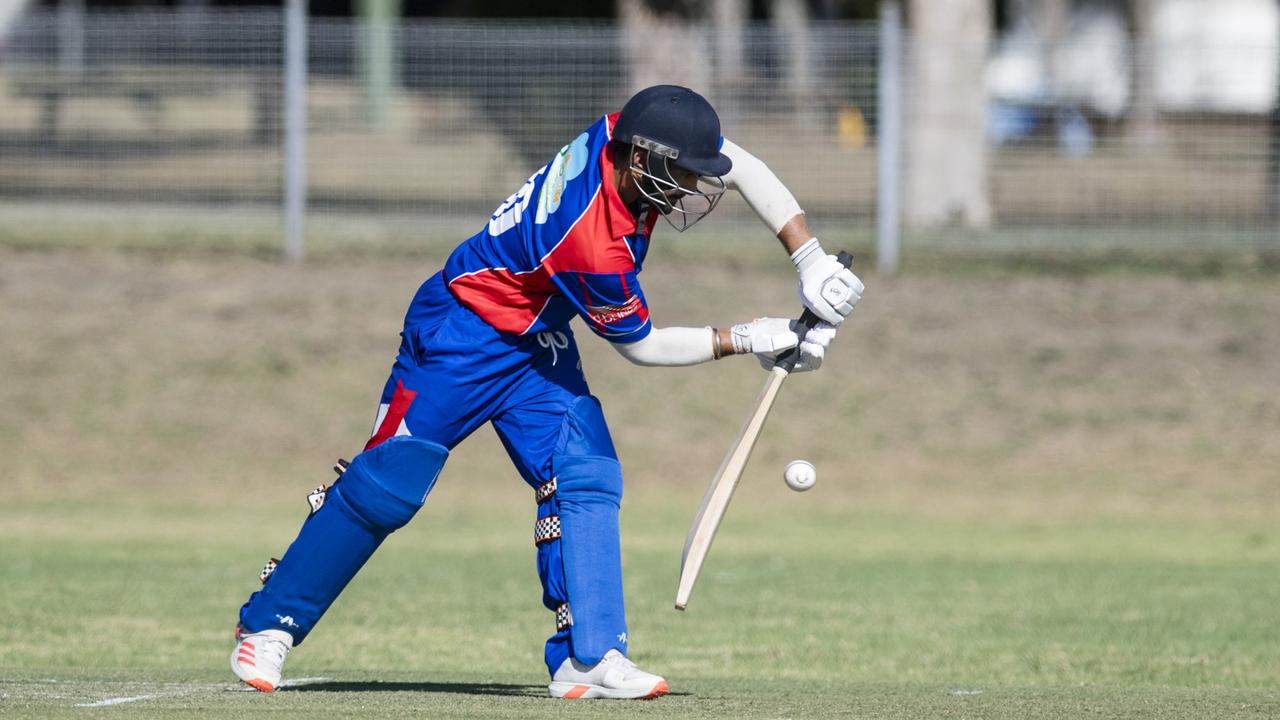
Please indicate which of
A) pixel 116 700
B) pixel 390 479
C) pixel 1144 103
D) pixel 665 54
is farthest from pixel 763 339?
pixel 665 54

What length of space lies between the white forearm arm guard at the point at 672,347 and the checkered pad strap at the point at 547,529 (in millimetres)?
618

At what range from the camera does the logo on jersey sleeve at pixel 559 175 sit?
245 inches

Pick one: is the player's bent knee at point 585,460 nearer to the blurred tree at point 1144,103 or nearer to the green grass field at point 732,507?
the green grass field at point 732,507

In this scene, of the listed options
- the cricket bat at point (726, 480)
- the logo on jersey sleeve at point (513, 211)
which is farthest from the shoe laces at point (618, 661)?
the logo on jersey sleeve at point (513, 211)

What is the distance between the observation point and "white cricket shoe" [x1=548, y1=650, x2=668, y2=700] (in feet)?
20.9

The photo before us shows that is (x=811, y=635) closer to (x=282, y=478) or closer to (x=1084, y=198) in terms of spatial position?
(x=282, y=478)

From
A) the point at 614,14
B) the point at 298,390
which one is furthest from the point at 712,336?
the point at 614,14

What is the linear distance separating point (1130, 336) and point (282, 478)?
7269mm

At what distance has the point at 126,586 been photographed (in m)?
10.6

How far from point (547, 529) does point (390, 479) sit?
0.57 m

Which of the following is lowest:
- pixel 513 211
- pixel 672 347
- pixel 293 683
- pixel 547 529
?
pixel 293 683

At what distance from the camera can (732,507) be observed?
14281 mm

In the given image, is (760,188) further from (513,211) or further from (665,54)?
(665,54)

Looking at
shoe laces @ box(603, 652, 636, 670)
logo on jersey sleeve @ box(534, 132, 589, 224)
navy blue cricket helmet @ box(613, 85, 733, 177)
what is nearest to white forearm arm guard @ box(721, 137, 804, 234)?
navy blue cricket helmet @ box(613, 85, 733, 177)
